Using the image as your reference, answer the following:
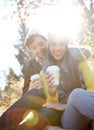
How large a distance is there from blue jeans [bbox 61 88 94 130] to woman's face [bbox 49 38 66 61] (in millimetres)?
686

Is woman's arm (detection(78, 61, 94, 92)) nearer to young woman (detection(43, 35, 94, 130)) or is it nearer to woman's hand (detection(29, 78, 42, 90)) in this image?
young woman (detection(43, 35, 94, 130))

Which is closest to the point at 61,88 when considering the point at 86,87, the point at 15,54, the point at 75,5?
the point at 86,87

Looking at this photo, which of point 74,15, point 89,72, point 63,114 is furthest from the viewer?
point 74,15

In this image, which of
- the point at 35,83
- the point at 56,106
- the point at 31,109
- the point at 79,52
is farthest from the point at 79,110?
the point at 79,52

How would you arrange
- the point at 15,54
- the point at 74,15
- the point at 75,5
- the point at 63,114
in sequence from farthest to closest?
the point at 15,54 < the point at 74,15 < the point at 75,5 < the point at 63,114

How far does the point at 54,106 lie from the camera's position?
3.80 meters

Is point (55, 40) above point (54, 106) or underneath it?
above

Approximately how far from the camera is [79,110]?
353cm

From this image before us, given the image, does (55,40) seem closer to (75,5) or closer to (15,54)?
(75,5)

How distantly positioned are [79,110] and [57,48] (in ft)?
2.84

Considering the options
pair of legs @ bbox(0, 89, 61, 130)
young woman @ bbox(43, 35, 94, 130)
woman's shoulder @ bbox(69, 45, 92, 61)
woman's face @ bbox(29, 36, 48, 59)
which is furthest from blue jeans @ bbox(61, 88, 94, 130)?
woman's face @ bbox(29, 36, 48, 59)

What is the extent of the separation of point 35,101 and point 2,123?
18.9 inches

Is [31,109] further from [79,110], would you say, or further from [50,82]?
[79,110]

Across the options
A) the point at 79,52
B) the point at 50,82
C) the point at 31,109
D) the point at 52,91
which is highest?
the point at 79,52
